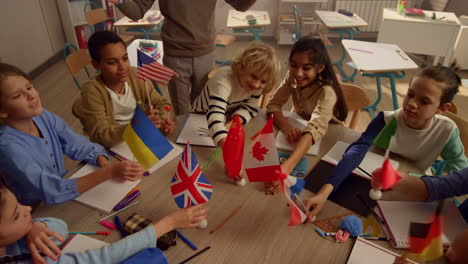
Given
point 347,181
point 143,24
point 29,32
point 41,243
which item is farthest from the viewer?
point 143,24

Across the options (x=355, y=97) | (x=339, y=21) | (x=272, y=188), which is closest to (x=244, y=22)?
(x=339, y=21)

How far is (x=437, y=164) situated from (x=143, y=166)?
62.9 inches

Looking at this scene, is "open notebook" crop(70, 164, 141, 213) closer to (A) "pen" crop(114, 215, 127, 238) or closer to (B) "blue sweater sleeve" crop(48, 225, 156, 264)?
(A) "pen" crop(114, 215, 127, 238)

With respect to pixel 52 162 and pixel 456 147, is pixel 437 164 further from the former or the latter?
pixel 52 162

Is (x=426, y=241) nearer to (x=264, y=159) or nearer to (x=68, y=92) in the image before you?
(x=264, y=159)

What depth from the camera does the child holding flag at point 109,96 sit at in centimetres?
158

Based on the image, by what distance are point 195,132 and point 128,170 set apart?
1.56 ft

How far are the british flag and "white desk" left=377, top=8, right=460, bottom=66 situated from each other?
3.92m

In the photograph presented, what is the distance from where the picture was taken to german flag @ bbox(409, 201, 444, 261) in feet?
3.36

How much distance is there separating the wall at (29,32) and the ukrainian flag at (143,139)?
3525 mm

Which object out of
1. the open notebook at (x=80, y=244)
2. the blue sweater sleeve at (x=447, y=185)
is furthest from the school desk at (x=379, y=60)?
the open notebook at (x=80, y=244)

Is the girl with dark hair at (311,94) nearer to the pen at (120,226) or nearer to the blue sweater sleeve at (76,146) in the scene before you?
the pen at (120,226)

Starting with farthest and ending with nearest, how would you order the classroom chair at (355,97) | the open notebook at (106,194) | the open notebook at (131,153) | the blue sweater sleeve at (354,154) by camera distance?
the classroom chair at (355,97) → the open notebook at (131,153) → the blue sweater sleeve at (354,154) → the open notebook at (106,194)

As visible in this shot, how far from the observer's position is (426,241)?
1057mm
